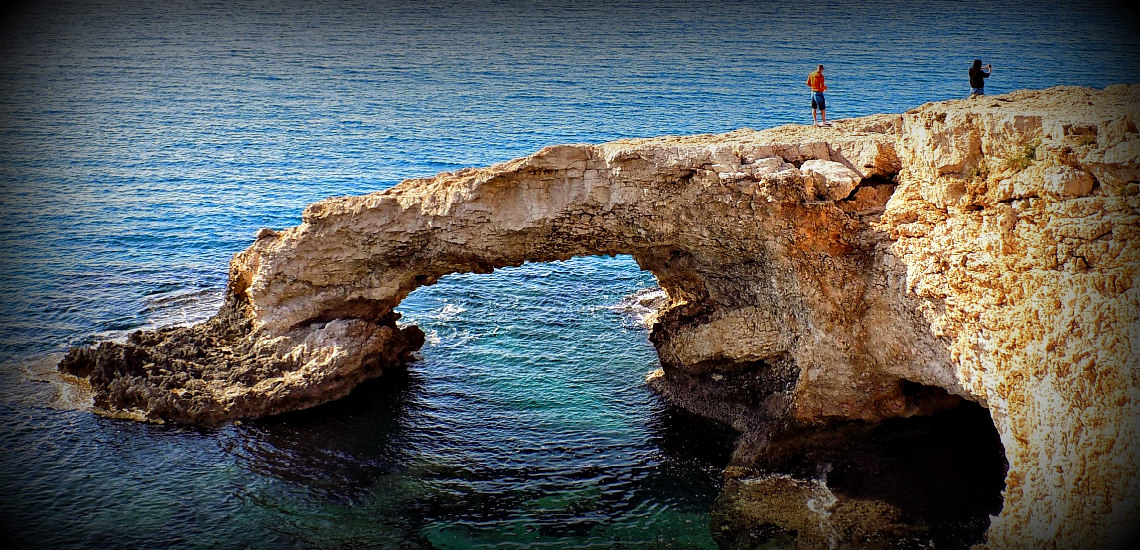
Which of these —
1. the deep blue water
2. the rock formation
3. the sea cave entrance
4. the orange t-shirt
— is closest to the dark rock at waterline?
the rock formation

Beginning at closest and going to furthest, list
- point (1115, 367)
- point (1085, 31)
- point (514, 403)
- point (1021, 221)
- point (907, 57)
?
1. point (1115, 367)
2. point (1021, 221)
3. point (514, 403)
4. point (907, 57)
5. point (1085, 31)

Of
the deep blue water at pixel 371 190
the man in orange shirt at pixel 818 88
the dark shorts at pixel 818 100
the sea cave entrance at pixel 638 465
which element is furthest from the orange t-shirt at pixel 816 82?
the deep blue water at pixel 371 190

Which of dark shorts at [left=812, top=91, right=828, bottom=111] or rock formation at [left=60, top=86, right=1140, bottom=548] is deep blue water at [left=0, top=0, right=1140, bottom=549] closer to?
rock formation at [left=60, top=86, right=1140, bottom=548]

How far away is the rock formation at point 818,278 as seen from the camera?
515 inches

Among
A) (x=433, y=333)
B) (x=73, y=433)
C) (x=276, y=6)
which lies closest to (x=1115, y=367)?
(x=433, y=333)

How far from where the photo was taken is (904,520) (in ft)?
57.3

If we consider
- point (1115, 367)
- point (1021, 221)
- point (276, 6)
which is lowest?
point (1115, 367)

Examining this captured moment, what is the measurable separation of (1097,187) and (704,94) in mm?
51761

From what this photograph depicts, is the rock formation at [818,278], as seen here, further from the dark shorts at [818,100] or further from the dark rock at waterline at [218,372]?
the dark shorts at [818,100]

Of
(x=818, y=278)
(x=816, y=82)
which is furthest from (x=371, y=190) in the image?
(x=818, y=278)

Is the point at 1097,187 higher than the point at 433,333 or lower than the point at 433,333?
higher

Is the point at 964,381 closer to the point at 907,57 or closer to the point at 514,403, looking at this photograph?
the point at 514,403

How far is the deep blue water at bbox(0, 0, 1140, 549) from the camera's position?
1869 centimetres

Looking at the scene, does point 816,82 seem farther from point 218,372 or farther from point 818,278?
point 218,372
